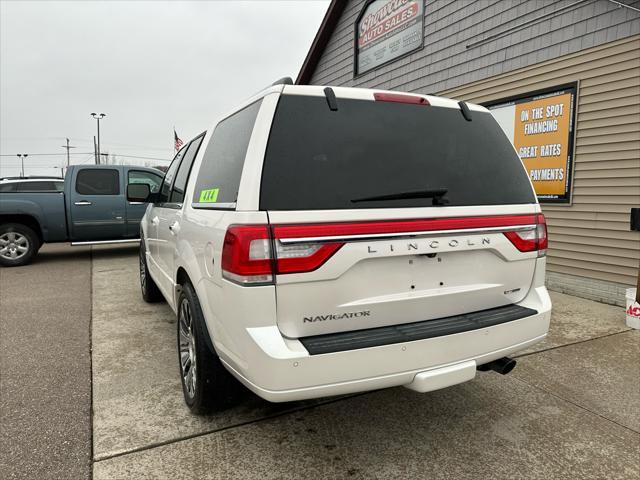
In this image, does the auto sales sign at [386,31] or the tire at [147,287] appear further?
the auto sales sign at [386,31]

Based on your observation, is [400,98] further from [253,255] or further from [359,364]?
[359,364]

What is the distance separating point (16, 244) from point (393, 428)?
8.33 metres

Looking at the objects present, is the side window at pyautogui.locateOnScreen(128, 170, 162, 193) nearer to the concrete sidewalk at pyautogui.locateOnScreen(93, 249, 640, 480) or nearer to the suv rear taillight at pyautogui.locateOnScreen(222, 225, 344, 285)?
the concrete sidewalk at pyautogui.locateOnScreen(93, 249, 640, 480)

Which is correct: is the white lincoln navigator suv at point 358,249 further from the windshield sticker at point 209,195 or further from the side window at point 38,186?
the side window at point 38,186

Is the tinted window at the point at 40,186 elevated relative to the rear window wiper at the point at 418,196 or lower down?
elevated

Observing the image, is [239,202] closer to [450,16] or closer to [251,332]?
[251,332]

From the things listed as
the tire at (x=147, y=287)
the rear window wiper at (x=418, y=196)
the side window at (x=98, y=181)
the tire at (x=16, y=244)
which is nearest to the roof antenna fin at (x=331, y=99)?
the rear window wiper at (x=418, y=196)

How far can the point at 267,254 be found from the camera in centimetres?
190

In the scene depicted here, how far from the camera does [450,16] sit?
25.2ft

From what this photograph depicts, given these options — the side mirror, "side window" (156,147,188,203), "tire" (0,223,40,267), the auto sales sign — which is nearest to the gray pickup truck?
"tire" (0,223,40,267)

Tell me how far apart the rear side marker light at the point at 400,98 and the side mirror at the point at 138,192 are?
304 cm

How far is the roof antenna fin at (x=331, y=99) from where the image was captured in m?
2.18

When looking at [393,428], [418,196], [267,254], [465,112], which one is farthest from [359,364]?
[465,112]

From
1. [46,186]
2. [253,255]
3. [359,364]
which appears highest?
[46,186]
